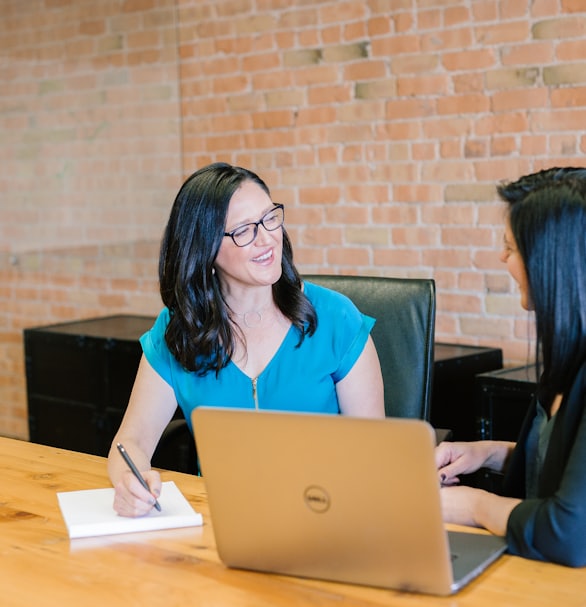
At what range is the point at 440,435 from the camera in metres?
2.28

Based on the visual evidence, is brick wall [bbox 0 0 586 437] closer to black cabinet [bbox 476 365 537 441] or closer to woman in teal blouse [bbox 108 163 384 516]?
black cabinet [bbox 476 365 537 441]

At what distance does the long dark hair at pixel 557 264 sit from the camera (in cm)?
142

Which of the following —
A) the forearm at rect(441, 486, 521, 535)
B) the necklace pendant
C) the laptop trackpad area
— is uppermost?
the necklace pendant

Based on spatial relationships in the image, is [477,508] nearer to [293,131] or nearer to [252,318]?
[252,318]

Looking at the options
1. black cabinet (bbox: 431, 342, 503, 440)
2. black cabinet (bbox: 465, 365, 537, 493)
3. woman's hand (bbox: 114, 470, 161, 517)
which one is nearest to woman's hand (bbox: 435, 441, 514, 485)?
woman's hand (bbox: 114, 470, 161, 517)

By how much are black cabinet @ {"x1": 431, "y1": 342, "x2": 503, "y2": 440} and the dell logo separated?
1.78 meters

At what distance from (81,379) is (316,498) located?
8.61 ft

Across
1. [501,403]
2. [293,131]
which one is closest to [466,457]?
[501,403]

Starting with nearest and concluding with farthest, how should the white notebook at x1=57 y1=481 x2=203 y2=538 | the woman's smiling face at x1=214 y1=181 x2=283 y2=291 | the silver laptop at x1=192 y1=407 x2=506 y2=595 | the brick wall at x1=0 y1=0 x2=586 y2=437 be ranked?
the silver laptop at x1=192 y1=407 x2=506 y2=595 < the white notebook at x1=57 y1=481 x2=203 y2=538 < the woman's smiling face at x1=214 y1=181 x2=283 y2=291 < the brick wall at x1=0 y1=0 x2=586 y2=437

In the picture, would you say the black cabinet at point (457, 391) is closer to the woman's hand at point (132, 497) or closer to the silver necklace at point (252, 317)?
the silver necklace at point (252, 317)

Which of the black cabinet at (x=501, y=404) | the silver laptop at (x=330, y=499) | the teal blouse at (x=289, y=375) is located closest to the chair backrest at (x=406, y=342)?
the teal blouse at (x=289, y=375)

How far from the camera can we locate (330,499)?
1265 millimetres

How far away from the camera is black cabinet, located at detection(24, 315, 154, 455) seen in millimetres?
3637

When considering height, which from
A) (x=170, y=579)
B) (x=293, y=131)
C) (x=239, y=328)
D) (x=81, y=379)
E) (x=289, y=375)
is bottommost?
(x=81, y=379)
